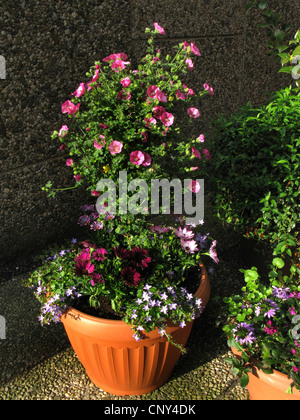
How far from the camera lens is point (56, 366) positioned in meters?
2.35

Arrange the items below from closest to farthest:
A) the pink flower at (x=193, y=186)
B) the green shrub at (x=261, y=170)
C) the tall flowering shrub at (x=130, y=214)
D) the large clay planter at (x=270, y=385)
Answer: the large clay planter at (x=270, y=385) < the tall flowering shrub at (x=130, y=214) < the pink flower at (x=193, y=186) < the green shrub at (x=261, y=170)

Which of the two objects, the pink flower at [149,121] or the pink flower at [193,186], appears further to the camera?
the pink flower at [193,186]

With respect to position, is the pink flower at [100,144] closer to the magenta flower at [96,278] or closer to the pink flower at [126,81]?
the pink flower at [126,81]

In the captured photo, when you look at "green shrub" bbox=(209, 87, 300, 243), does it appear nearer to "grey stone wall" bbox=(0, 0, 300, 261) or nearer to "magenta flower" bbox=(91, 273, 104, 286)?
"grey stone wall" bbox=(0, 0, 300, 261)

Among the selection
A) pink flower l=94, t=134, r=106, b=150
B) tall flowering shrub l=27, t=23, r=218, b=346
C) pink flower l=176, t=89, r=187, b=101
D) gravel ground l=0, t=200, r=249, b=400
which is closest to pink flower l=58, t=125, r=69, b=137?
tall flowering shrub l=27, t=23, r=218, b=346

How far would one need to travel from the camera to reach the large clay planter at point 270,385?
1840 millimetres

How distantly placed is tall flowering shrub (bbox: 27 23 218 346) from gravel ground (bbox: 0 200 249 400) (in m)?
0.24

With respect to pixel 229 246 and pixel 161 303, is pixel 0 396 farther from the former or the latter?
pixel 229 246

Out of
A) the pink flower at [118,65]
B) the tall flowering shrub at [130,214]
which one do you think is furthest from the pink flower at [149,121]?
the pink flower at [118,65]

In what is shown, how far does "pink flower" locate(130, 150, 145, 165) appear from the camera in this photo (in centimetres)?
196

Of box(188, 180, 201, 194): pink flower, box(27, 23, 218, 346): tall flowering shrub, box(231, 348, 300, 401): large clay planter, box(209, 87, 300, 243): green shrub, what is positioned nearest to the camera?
box(231, 348, 300, 401): large clay planter

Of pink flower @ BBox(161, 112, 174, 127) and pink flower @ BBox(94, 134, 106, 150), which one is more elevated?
pink flower @ BBox(161, 112, 174, 127)

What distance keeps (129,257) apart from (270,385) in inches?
34.6

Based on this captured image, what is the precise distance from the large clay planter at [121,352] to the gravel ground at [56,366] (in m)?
0.11
